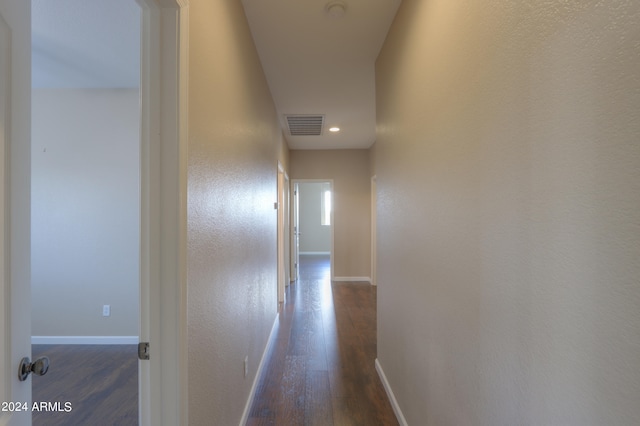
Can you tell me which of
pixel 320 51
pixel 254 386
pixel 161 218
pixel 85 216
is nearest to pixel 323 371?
pixel 254 386

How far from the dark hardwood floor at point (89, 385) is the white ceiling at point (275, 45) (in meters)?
2.37

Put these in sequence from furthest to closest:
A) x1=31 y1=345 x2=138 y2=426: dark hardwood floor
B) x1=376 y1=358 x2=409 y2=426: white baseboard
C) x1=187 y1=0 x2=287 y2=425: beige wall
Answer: x1=31 y1=345 x2=138 y2=426: dark hardwood floor → x1=376 y1=358 x2=409 y2=426: white baseboard → x1=187 y1=0 x2=287 y2=425: beige wall

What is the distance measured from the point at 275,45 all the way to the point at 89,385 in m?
3.05

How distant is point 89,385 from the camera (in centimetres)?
233

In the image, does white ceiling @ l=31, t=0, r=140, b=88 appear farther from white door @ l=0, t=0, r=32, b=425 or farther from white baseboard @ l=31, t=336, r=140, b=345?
white baseboard @ l=31, t=336, r=140, b=345

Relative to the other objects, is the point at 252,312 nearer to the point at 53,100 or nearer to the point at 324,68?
the point at 324,68

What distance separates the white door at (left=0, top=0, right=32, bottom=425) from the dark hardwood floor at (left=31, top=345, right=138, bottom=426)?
1742 mm

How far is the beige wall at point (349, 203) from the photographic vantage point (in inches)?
232

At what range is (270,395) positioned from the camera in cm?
219

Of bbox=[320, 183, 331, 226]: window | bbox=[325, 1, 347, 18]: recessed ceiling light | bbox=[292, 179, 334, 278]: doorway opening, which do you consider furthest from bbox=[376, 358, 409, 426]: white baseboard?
bbox=[320, 183, 331, 226]: window

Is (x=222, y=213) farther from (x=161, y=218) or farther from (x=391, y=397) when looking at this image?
(x=391, y=397)

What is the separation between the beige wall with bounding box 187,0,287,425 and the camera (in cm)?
114

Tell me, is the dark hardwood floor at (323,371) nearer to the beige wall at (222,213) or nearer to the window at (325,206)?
the beige wall at (222,213)

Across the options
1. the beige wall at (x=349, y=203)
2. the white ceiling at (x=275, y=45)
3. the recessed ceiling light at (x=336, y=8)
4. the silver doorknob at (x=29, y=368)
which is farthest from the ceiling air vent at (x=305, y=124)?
the silver doorknob at (x=29, y=368)
